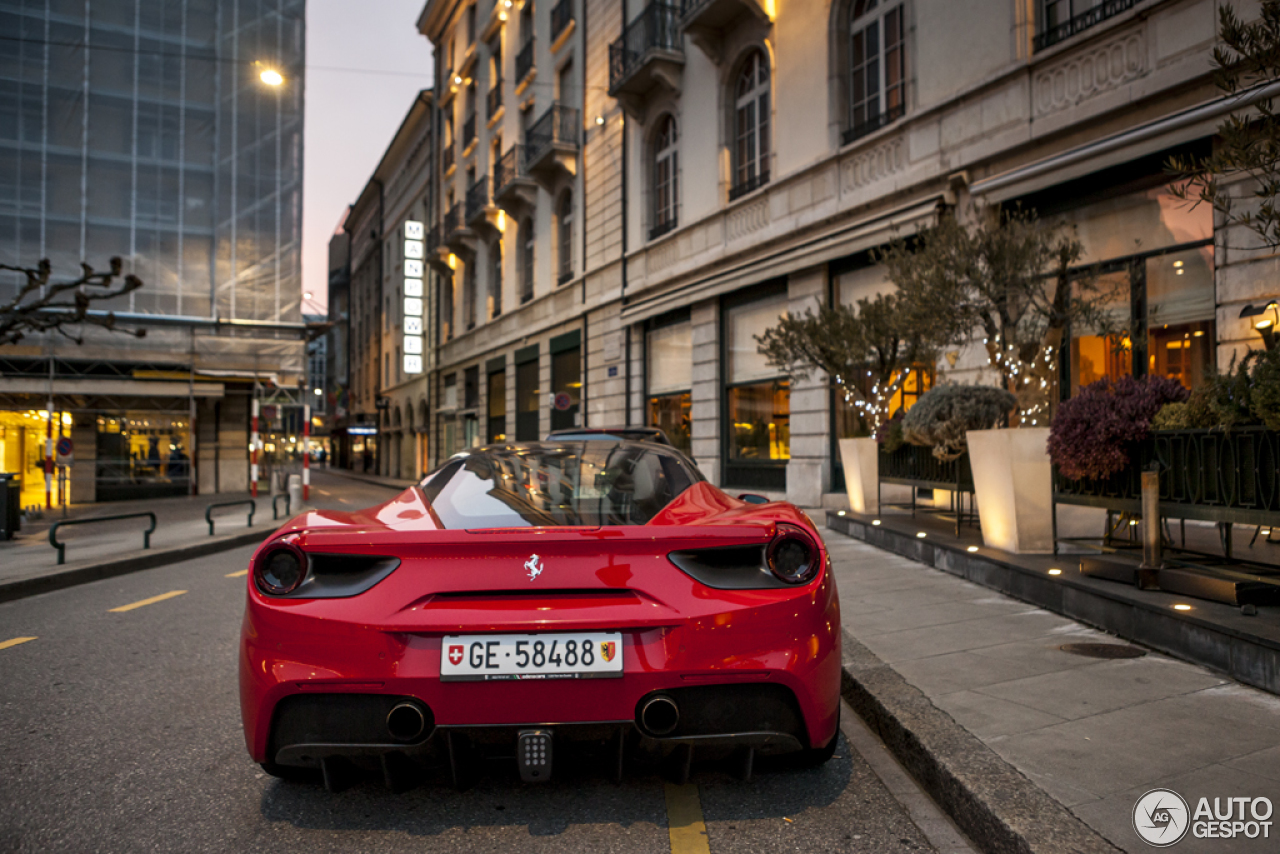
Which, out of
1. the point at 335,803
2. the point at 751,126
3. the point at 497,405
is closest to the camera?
the point at 335,803

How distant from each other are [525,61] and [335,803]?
30.2 meters

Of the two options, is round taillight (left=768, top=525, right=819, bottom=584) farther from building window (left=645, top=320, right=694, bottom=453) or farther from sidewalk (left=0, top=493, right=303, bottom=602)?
building window (left=645, top=320, right=694, bottom=453)

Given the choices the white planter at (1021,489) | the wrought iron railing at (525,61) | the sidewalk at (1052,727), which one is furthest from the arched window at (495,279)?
the sidewalk at (1052,727)

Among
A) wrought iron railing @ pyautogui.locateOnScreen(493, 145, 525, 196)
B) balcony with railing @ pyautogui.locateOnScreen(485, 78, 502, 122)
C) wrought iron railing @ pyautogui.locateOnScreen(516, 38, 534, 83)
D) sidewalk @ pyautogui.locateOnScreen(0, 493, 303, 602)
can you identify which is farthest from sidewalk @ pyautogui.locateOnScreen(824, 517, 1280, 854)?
balcony with railing @ pyautogui.locateOnScreen(485, 78, 502, 122)

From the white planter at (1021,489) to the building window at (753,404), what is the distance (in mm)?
9525

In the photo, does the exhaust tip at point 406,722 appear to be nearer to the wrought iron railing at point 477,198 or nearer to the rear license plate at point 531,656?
the rear license plate at point 531,656

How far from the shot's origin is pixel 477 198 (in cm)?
3294

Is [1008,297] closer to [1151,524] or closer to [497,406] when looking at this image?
[1151,524]

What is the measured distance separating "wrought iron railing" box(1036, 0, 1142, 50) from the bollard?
304 inches

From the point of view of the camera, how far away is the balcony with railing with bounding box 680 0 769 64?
56.5 feet

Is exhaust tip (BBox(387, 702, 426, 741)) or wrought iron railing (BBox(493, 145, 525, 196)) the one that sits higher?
wrought iron railing (BBox(493, 145, 525, 196))

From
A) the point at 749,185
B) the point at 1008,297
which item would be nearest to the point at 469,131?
the point at 749,185

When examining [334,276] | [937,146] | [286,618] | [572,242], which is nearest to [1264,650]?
[286,618]

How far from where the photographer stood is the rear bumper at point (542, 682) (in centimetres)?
238
